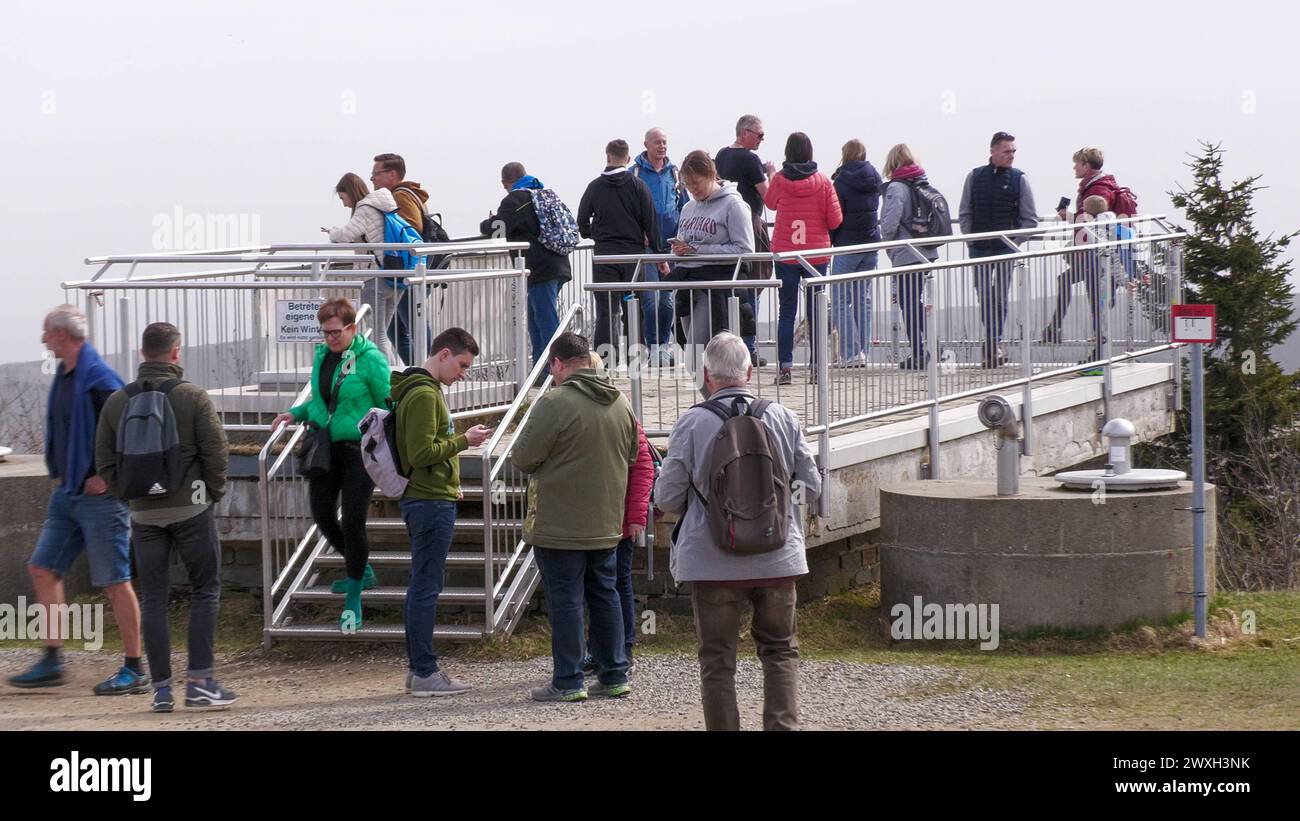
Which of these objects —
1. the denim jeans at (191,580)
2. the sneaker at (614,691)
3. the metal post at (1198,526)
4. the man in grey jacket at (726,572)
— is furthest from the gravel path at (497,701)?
the metal post at (1198,526)

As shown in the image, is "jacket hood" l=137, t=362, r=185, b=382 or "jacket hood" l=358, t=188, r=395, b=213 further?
"jacket hood" l=358, t=188, r=395, b=213

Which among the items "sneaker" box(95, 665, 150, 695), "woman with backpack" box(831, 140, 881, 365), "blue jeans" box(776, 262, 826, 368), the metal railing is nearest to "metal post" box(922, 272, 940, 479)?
"blue jeans" box(776, 262, 826, 368)

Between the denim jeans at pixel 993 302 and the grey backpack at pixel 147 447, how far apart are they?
21.9 ft

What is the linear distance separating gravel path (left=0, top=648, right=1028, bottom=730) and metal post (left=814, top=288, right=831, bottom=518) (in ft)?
4.58

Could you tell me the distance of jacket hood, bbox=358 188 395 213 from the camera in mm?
12461

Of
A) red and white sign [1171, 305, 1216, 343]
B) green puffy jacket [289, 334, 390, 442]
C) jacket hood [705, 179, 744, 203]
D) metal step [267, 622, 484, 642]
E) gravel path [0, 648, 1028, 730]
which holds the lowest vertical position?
gravel path [0, 648, 1028, 730]

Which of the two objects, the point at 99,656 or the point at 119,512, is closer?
the point at 119,512

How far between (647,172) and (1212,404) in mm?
13878

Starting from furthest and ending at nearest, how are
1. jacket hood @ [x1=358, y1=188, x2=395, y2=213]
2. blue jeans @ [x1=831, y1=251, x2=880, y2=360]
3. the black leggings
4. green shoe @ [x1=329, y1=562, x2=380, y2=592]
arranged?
jacket hood @ [x1=358, y1=188, x2=395, y2=213] < blue jeans @ [x1=831, y1=251, x2=880, y2=360] < green shoe @ [x1=329, y1=562, x2=380, y2=592] < the black leggings

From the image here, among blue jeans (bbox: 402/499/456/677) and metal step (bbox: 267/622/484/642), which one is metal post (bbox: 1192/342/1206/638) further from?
blue jeans (bbox: 402/499/456/677)

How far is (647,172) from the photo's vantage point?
14.4 m

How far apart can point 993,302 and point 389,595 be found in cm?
536

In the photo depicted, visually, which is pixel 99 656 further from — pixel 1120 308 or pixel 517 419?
pixel 1120 308
